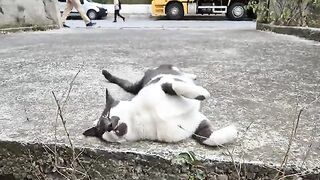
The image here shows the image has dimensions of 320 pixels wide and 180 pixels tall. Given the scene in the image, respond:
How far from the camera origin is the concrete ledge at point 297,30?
17.3 feet

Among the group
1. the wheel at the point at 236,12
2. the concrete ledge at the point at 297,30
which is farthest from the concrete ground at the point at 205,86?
the wheel at the point at 236,12

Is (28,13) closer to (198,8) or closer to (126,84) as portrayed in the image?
(126,84)

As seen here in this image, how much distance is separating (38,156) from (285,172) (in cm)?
96

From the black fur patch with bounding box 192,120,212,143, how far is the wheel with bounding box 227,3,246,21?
48.0ft

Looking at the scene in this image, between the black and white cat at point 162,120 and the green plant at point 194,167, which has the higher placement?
the black and white cat at point 162,120

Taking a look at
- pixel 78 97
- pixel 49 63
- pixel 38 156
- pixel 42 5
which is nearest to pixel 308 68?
pixel 78 97

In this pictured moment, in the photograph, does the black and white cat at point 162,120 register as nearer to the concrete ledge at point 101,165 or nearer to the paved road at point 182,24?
the concrete ledge at point 101,165

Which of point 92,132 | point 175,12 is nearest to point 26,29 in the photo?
point 92,132

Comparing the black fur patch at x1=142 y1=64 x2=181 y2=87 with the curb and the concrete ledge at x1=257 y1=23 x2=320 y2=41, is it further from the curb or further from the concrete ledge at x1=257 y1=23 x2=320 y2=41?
the curb

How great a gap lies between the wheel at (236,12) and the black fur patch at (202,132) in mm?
14619

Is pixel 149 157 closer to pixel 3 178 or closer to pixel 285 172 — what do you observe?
pixel 285 172

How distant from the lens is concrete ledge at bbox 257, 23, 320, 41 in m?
5.28

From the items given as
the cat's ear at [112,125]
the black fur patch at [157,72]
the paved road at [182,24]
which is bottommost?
the paved road at [182,24]

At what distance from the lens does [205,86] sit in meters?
2.68
